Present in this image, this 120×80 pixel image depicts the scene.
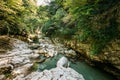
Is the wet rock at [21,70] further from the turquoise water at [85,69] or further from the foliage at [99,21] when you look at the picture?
the foliage at [99,21]

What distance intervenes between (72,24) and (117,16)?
9.71 m

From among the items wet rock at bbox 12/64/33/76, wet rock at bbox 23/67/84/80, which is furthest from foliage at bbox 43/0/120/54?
wet rock at bbox 12/64/33/76

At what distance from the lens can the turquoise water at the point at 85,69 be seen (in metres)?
10.2

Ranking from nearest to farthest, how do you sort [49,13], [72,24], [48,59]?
[48,59]
[72,24]
[49,13]

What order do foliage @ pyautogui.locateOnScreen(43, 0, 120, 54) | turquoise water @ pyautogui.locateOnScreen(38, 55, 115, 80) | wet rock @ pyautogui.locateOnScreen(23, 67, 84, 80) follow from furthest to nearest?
1. turquoise water @ pyautogui.locateOnScreen(38, 55, 115, 80)
2. foliage @ pyautogui.locateOnScreen(43, 0, 120, 54)
3. wet rock @ pyautogui.locateOnScreen(23, 67, 84, 80)

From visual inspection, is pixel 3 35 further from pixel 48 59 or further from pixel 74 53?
pixel 74 53

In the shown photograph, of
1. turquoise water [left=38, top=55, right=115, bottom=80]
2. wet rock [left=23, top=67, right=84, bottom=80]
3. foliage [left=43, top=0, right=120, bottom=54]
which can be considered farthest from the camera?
turquoise water [left=38, top=55, right=115, bottom=80]

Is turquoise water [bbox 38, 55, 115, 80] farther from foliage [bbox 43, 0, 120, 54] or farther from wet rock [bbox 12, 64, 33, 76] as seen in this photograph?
foliage [bbox 43, 0, 120, 54]

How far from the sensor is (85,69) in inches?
457

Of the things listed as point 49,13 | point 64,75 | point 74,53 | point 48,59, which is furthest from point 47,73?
point 49,13

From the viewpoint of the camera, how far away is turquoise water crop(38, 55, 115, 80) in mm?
10215

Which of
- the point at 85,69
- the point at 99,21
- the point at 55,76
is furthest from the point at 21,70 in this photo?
the point at 99,21

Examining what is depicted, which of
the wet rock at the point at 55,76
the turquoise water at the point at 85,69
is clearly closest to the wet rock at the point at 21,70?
the wet rock at the point at 55,76

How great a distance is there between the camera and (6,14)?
16.3m
